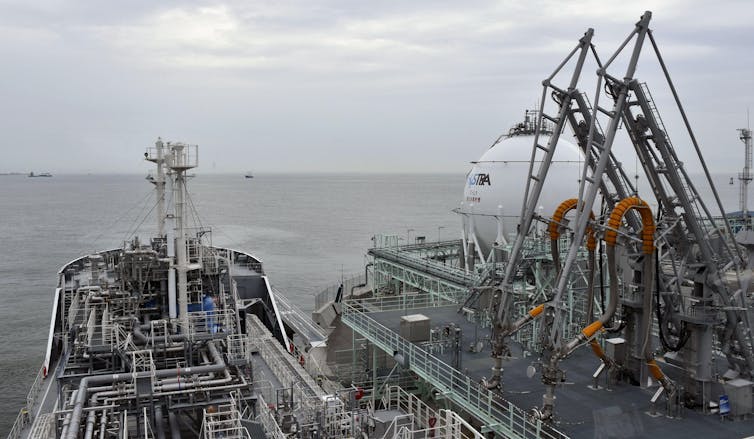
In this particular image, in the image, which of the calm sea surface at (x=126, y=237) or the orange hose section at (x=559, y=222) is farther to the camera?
the calm sea surface at (x=126, y=237)

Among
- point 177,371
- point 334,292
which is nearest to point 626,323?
point 177,371

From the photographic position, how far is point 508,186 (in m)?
36.6

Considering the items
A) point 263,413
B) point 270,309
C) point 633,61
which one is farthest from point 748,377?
point 270,309

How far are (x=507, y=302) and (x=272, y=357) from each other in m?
10.6

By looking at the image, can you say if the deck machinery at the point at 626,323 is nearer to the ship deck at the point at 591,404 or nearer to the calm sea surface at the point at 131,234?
the ship deck at the point at 591,404

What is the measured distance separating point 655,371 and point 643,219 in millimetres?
4596

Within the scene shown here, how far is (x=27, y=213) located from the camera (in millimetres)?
138250

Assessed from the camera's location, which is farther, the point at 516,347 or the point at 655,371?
the point at 516,347

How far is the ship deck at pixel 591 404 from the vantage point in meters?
17.9

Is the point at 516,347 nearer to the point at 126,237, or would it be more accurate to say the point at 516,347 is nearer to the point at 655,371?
the point at 655,371

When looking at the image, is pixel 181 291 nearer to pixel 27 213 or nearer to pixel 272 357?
pixel 272 357

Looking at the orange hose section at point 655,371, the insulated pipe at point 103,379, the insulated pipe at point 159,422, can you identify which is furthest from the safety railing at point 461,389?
the insulated pipe at point 159,422

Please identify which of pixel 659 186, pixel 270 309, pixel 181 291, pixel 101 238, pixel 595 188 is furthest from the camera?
pixel 101 238

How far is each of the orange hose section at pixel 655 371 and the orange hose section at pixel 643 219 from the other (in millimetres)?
3396
